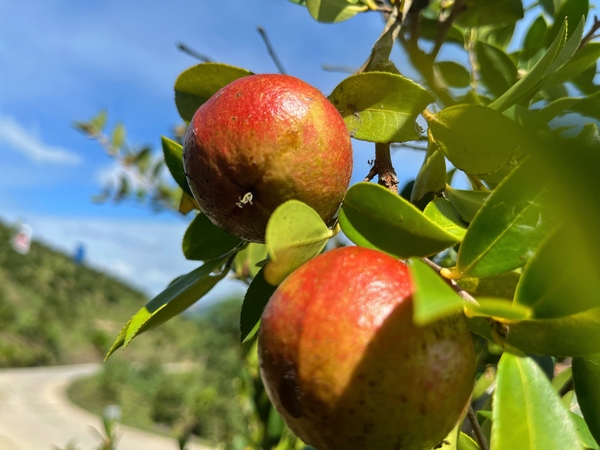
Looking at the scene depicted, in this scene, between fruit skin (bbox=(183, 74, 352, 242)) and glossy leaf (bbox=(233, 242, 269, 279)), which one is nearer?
fruit skin (bbox=(183, 74, 352, 242))

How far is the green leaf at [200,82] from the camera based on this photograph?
3.21 feet

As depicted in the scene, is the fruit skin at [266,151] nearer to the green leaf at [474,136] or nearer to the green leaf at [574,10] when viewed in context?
the green leaf at [474,136]

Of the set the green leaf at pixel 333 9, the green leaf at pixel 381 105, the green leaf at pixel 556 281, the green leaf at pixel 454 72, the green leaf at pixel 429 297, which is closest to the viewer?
the green leaf at pixel 429 297

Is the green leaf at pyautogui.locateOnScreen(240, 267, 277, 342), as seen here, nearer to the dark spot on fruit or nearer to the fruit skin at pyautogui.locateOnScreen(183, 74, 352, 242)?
the fruit skin at pyautogui.locateOnScreen(183, 74, 352, 242)

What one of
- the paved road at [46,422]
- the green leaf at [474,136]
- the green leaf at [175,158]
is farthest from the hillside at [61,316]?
the green leaf at [474,136]

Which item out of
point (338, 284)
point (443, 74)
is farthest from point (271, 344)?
point (443, 74)

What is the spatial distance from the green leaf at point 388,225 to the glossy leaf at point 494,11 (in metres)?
0.87

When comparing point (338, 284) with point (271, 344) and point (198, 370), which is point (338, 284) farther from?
point (198, 370)

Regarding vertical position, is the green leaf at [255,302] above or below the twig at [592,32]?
below

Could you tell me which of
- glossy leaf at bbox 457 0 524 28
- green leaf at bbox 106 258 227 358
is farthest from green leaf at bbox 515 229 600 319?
glossy leaf at bbox 457 0 524 28

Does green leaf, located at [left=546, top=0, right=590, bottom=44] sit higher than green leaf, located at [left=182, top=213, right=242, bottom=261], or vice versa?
green leaf, located at [left=546, top=0, right=590, bottom=44]

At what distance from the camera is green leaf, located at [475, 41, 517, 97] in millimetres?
1281

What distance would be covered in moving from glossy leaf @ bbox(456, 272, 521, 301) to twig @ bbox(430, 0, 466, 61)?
790 millimetres

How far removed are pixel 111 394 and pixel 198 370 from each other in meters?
3.93
